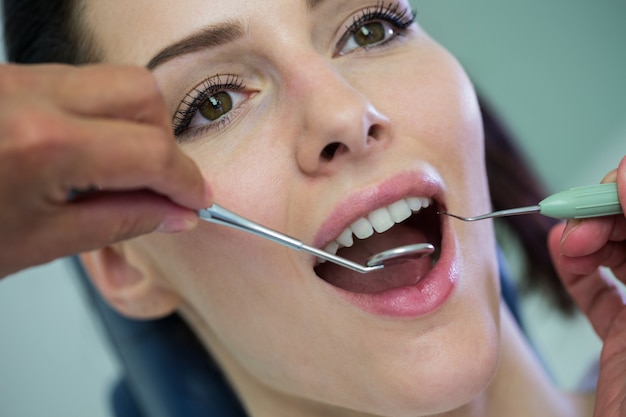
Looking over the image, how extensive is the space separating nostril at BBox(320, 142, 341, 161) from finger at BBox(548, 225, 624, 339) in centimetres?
48

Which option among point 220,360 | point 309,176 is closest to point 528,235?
point 220,360

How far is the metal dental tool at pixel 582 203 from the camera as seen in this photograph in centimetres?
92

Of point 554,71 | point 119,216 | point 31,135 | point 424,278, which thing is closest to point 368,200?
point 424,278

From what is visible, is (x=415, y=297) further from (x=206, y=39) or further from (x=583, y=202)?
(x=206, y=39)

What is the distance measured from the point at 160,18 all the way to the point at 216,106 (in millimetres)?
145

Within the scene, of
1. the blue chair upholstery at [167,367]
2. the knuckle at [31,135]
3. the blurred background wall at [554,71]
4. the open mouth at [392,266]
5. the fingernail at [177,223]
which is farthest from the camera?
the blurred background wall at [554,71]

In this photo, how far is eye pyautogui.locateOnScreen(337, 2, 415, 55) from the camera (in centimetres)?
108

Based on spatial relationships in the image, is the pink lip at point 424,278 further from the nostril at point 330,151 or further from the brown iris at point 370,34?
the brown iris at point 370,34

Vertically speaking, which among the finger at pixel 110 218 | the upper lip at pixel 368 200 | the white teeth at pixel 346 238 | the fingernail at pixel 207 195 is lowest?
the white teeth at pixel 346 238

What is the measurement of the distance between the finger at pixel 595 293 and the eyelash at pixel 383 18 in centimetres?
45

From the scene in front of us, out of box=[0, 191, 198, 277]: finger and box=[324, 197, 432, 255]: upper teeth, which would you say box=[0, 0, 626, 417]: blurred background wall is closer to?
A: box=[324, 197, 432, 255]: upper teeth

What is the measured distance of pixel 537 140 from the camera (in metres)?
2.88

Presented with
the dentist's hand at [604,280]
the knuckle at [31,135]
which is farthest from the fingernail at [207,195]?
the dentist's hand at [604,280]

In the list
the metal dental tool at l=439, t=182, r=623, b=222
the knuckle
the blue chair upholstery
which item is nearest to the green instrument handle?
the metal dental tool at l=439, t=182, r=623, b=222
